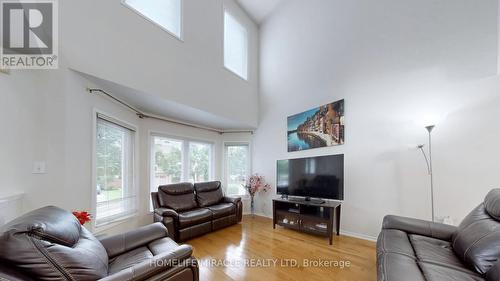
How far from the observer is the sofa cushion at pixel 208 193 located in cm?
397

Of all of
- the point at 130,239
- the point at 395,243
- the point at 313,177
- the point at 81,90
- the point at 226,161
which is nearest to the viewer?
the point at 395,243

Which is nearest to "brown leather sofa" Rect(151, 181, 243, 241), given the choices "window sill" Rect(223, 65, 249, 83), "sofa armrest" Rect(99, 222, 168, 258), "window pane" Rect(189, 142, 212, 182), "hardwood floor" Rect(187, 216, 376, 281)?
"hardwood floor" Rect(187, 216, 376, 281)

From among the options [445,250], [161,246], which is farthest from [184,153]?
[445,250]

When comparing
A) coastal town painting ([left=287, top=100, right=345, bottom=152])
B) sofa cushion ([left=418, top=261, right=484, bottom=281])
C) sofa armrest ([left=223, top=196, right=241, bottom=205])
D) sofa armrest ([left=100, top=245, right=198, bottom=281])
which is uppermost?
coastal town painting ([left=287, top=100, right=345, bottom=152])

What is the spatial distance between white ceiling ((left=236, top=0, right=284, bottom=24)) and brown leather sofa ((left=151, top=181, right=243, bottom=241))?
432 cm

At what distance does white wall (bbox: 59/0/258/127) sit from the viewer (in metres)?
2.20

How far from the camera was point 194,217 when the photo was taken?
10.5 feet

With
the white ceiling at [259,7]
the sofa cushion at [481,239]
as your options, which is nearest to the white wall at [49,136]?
the sofa cushion at [481,239]

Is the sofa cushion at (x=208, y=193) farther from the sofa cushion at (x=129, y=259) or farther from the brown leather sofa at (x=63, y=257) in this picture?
the brown leather sofa at (x=63, y=257)

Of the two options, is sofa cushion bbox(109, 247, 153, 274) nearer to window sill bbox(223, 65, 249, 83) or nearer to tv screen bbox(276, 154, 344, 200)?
tv screen bbox(276, 154, 344, 200)

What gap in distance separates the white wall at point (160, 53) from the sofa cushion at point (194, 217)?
1862 millimetres

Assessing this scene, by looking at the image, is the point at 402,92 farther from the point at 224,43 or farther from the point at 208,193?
the point at 208,193

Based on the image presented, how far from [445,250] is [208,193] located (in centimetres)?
357

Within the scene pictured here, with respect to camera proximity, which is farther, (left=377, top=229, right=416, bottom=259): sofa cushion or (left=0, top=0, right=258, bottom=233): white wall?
(left=0, top=0, right=258, bottom=233): white wall
